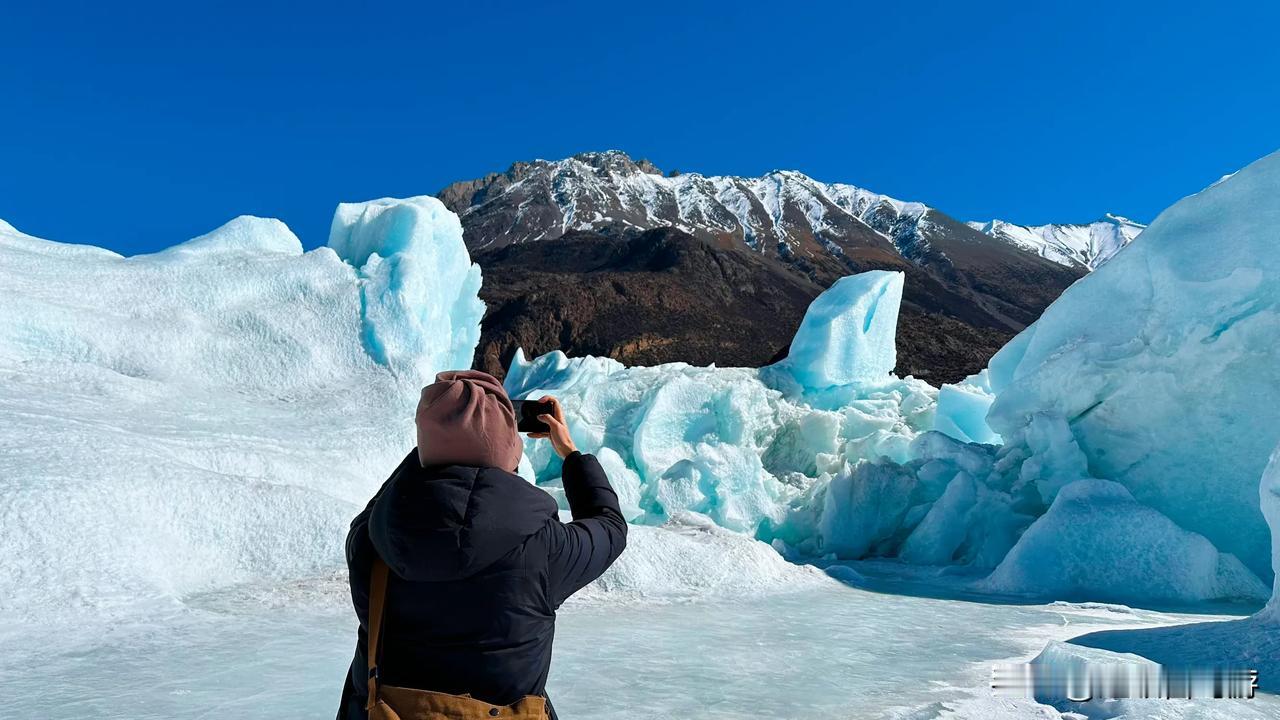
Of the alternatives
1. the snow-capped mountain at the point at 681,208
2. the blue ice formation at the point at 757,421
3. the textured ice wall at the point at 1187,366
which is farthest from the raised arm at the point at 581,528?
the snow-capped mountain at the point at 681,208

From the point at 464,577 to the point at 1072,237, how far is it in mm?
185654

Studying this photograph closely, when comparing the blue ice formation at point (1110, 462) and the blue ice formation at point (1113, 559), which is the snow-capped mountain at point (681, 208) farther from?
the blue ice formation at point (1113, 559)

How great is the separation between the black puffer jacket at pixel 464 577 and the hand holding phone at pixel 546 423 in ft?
0.77

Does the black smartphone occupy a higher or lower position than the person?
higher

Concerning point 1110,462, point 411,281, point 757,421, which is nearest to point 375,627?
point 411,281

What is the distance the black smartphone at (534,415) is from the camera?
1.74 metres

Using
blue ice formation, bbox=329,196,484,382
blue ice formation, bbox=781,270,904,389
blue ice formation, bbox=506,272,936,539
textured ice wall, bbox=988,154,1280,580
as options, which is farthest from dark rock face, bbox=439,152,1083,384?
textured ice wall, bbox=988,154,1280,580

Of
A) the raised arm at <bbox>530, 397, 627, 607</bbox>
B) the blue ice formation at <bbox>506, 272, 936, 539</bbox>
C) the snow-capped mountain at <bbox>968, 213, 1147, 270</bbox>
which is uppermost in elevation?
the snow-capped mountain at <bbox>968, 213, 1147, 270</bbox>

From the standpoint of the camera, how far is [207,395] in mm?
7746

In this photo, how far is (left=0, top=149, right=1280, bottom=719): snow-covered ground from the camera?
4.07 meters

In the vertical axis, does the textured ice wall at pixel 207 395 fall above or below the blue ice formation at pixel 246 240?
below

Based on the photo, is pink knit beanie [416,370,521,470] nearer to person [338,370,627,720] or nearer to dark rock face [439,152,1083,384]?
person [338,370,627,720]

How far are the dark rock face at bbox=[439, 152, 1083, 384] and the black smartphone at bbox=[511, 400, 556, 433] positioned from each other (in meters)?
28.4

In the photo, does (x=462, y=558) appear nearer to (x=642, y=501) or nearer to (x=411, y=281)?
(x=411, y=281)
